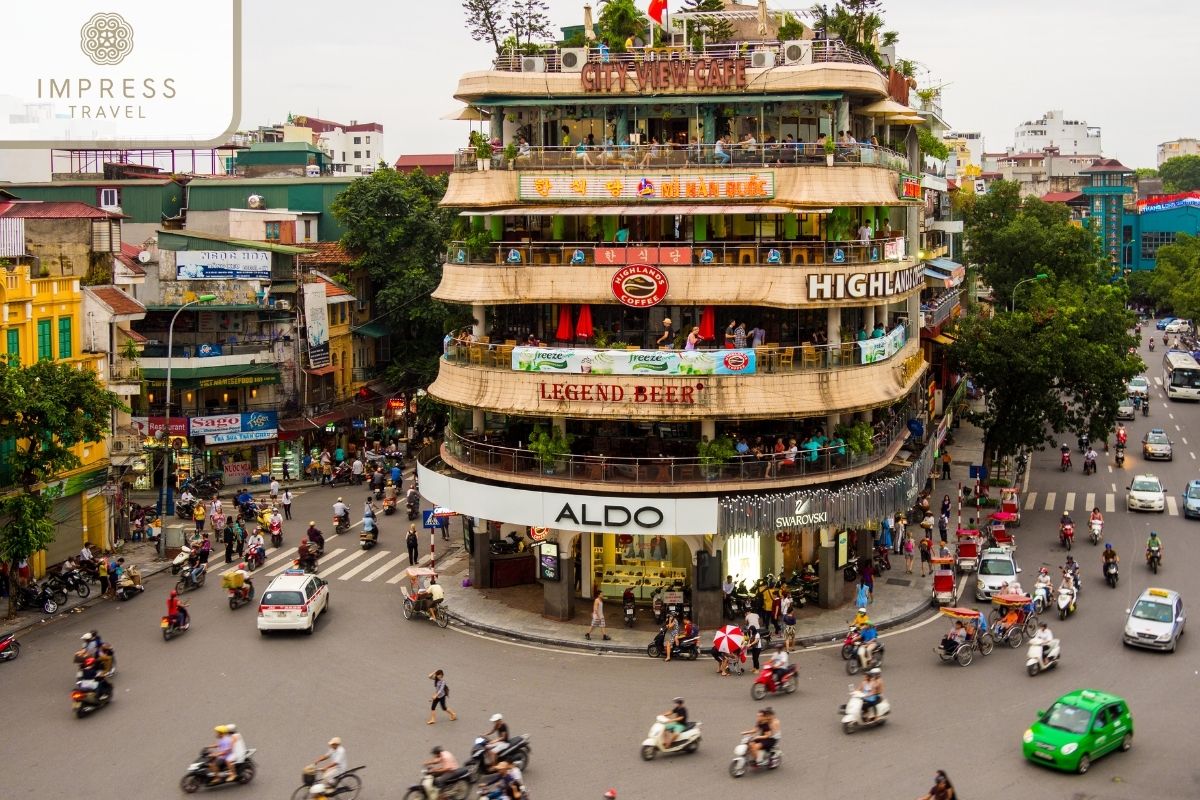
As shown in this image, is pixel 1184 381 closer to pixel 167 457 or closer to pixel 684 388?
pixel 684 388

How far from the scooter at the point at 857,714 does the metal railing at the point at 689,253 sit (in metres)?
14.3

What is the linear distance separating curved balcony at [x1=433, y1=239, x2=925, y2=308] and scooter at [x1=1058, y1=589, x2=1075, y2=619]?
10.6m

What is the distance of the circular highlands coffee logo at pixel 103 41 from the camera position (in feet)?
54.2

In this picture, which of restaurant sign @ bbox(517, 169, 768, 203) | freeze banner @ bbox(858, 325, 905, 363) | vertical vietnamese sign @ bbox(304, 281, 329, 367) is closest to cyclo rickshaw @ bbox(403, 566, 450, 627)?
restaurant sign @ bbox(517, 169, 768, 203)

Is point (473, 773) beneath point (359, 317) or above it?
beneath

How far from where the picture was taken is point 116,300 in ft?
176

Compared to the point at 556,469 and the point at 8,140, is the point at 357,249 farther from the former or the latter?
the point at 8,140

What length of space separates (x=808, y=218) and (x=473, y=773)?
2205cm

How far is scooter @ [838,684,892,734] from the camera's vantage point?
1257 inches

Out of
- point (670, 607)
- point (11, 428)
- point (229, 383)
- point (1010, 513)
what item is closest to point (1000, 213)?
point (1010, 513)

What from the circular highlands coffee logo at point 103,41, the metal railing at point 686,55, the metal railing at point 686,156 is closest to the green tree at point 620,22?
the metal railing at point 686,55

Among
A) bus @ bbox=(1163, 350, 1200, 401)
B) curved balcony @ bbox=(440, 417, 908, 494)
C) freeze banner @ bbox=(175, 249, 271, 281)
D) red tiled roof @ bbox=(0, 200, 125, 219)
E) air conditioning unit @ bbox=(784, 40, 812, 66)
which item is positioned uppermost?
air conditioning unit @ bbox=(784, 40, 812, 66)

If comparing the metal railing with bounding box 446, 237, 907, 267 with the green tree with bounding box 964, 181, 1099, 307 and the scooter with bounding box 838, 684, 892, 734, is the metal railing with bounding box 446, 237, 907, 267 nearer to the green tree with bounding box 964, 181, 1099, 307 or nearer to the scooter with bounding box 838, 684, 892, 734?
the scooter with bounding box 838, 684, 892, 734

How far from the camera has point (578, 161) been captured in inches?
1672
